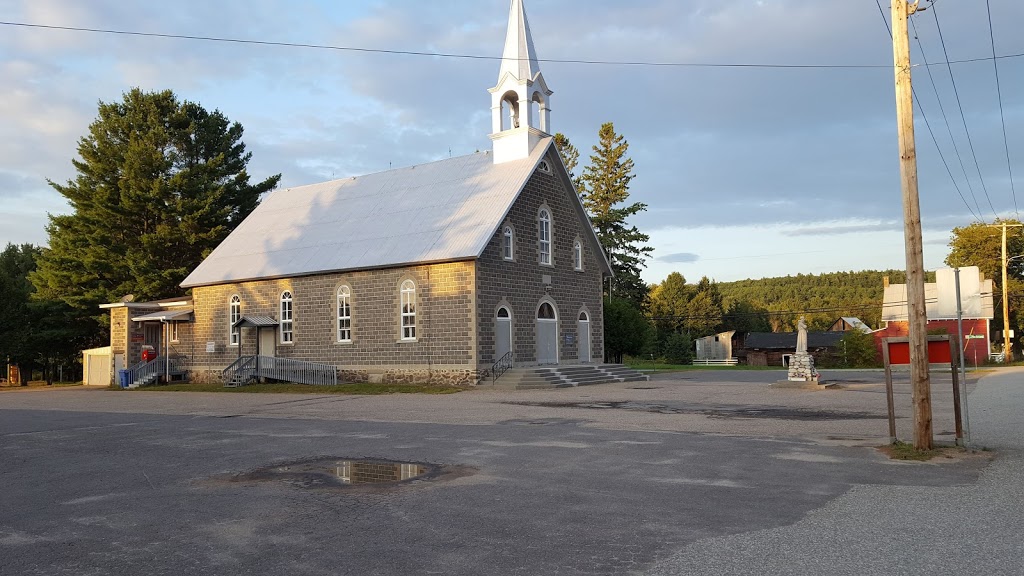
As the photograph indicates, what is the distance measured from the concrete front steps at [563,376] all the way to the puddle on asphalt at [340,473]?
52.1 ft

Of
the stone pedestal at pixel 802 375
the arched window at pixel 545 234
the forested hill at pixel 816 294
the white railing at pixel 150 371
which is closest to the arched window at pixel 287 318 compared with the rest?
the white railing at pixel 150 371

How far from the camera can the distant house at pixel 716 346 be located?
285 feet

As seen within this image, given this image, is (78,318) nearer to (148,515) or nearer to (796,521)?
(148,515)

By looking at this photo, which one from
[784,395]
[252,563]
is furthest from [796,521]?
[784,395]

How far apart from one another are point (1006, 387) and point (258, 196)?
4603cm

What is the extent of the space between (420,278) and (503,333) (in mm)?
3815

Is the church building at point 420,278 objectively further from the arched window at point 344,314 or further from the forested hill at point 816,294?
the forested hill at point 816,294

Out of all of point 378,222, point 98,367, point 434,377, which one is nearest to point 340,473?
point 434,377

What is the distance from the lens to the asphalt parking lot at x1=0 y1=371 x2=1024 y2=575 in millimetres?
5895

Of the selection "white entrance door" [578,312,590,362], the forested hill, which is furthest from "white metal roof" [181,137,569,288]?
the forested hill

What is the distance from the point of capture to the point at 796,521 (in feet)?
22.6

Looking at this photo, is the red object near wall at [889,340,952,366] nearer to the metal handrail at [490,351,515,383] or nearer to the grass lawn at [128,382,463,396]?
the grass lawn at [128,382,463,396]

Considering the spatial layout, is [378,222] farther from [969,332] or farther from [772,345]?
[772,345]

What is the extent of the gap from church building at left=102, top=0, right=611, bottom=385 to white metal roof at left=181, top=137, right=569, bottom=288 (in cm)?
8
